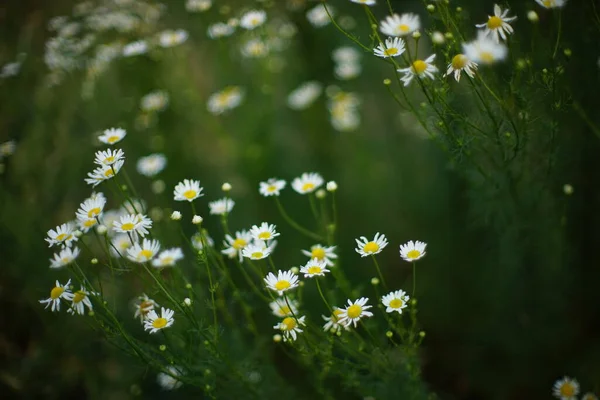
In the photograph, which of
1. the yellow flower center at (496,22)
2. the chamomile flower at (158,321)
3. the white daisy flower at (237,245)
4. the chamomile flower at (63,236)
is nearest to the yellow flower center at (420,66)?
the yellow flower center at (496,22)

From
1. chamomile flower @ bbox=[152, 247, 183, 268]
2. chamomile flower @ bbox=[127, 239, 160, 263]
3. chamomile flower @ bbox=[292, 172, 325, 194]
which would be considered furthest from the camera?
chamomile flower @ bbox=[292, 172, 325, 194]

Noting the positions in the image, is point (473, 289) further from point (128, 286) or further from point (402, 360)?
point (128, 286)

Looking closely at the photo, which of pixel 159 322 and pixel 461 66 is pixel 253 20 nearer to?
pixel 461 66

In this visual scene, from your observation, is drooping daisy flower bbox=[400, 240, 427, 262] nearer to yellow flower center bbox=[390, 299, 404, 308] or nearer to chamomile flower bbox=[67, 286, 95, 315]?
yellow flower center bbox=[390, 299, 404, 308]

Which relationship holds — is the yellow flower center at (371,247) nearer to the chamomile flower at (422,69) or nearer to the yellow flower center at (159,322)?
the chamomile flower at (422,69)

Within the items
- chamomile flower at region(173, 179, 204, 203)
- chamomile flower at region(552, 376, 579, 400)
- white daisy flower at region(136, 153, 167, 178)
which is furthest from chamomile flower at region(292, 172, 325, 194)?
chamomile flower at region(552, 376, 579, 400)

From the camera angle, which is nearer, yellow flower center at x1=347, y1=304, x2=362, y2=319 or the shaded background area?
yellow flower center at x1=347, y1=304, x2=362, y2=319

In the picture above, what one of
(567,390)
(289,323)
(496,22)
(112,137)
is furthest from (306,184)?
(567,390)

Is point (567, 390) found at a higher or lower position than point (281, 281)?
lower
